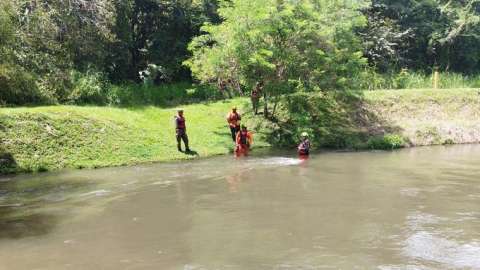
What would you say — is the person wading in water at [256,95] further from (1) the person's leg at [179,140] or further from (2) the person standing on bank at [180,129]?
(1) the person's leg at [179,140]

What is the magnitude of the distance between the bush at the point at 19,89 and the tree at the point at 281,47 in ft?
20.9

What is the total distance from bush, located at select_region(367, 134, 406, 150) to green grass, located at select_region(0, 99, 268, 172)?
4558 mm

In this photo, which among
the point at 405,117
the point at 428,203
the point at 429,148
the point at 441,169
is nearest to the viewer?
the point at 428,203

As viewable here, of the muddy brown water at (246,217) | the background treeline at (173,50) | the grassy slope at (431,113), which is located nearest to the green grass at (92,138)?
the muddy brown water at (246,217)

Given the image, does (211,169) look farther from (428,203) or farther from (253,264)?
(253,264)

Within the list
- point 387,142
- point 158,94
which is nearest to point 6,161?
point 158,94

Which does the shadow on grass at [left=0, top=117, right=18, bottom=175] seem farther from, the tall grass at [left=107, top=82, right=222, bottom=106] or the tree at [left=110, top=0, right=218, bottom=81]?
the tree at [left=110, top=0, right=218, bottom=81]

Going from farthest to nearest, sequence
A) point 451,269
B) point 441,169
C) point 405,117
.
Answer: point 405,117 → point 441,169 → point 451,269

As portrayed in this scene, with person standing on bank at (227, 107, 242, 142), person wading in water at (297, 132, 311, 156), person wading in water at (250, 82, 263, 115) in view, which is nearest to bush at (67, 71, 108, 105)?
person standing on bank at (227, 107, 242, 142)

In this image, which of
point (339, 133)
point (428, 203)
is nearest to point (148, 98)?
point (339, 133)

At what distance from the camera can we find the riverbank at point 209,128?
754 inches

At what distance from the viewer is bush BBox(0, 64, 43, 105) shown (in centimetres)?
2219

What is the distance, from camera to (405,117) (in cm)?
2697

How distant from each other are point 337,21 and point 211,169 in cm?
1054
